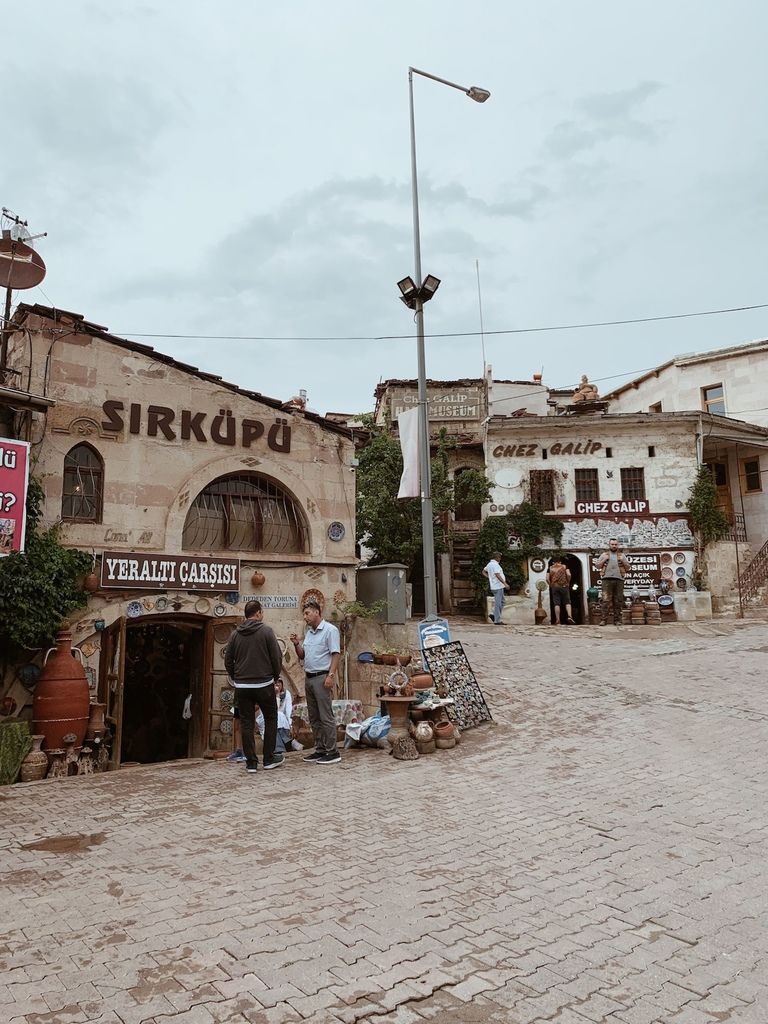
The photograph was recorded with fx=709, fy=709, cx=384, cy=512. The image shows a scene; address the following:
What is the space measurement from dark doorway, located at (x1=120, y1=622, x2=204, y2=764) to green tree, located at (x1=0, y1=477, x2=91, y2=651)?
348 cm

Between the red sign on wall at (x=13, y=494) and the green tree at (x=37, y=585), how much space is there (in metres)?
0.24

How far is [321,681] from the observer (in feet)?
28.3

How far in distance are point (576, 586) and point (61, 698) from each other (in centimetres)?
1849

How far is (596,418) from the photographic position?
80.5 ft

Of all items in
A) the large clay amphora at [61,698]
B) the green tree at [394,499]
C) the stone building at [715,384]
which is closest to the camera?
the large clay amphora at [61,698]

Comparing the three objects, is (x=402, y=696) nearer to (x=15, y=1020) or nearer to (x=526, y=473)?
(x=15, y=1020)

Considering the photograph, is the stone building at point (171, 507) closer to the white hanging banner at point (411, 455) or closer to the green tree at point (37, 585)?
the green tree at point (37, 585)

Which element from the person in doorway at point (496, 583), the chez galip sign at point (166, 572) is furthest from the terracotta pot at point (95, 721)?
the person in doorway at point (496, 583)

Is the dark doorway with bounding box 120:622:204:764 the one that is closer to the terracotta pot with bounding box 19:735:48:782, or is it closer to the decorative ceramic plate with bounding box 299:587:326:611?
the decorative ceramic plate with bounding box 299:587:326:611

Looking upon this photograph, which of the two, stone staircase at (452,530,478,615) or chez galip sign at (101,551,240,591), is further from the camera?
stone staircase at (452,530,478,615)

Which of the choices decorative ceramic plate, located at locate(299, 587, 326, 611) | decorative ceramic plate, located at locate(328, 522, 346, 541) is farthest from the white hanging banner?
decorative ceramic plate, located at locate(299, 587, 326, 611)

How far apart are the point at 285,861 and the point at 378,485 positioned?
1948 cm

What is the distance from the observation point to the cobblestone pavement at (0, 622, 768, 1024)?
347 cm

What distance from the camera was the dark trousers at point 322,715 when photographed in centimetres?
859
